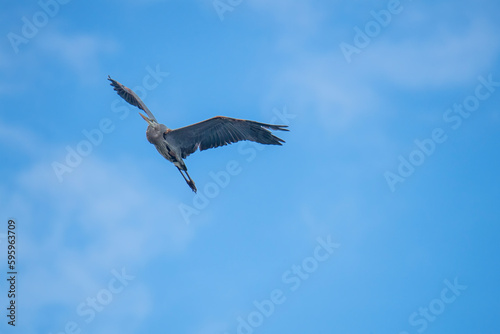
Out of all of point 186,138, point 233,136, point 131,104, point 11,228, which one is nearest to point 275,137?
point 233,136

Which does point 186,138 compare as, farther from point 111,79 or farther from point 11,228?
point 11,228

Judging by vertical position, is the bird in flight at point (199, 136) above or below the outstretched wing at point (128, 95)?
below

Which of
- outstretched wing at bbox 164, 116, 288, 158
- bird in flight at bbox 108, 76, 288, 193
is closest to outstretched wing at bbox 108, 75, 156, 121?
bird in flight at bbox 108, 76, 288, 193

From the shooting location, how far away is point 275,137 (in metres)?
22.6

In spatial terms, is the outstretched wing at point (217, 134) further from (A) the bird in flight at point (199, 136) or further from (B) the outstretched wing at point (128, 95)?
(B) the outstretched wing at point (128, 95)

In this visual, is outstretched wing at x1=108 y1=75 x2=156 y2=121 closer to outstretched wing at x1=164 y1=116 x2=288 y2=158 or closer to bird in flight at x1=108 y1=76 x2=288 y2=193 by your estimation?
bird in flight at x1=108 y1=76 x2=288 y2=193

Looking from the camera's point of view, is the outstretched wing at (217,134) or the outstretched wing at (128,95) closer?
the outstretched wing at (217,134)

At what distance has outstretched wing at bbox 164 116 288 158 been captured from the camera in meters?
22.6

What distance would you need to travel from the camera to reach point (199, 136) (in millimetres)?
23562

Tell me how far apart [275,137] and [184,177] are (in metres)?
4.15

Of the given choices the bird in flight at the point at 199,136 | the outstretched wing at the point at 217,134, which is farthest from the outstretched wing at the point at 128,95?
the outstretched wing at the point at 217,134

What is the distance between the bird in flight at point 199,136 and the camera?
22688 millimetres

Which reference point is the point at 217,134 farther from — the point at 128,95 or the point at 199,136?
the point at 128,95

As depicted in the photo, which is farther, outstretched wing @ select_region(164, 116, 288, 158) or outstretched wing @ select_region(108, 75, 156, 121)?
outstretched wing @ select_region(108, 75, 156, 121)
